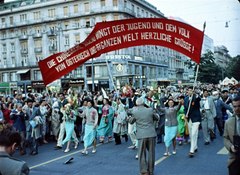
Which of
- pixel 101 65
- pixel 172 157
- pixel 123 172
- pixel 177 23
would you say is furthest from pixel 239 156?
pixel 101 65

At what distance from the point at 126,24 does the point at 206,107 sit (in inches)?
170

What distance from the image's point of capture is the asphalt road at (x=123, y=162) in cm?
618

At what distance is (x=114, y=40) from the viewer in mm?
8125

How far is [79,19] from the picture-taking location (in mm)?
45562

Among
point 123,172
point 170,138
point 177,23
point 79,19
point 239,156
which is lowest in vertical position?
point 123,172

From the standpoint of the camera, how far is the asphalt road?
6.18 meters

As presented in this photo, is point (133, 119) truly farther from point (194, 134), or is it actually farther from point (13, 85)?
point (13, 85)

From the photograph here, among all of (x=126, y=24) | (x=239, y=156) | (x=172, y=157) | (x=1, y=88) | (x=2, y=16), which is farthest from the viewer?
(x=2, y=16)

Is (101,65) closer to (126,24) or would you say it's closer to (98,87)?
(98,87)

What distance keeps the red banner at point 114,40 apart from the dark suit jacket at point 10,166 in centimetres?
566

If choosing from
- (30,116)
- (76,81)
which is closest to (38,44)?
(76,81)

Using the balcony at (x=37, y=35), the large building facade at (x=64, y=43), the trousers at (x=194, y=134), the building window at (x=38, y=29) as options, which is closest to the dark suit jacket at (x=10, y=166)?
the trousers at (x=194, y=134)

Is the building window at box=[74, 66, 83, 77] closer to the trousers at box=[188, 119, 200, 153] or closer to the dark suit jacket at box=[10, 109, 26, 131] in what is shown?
the dark suit jacket at box=[10, 109, 26, 131]

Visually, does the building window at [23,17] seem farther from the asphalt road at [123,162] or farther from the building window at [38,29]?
the asphalt road at [123,162]
